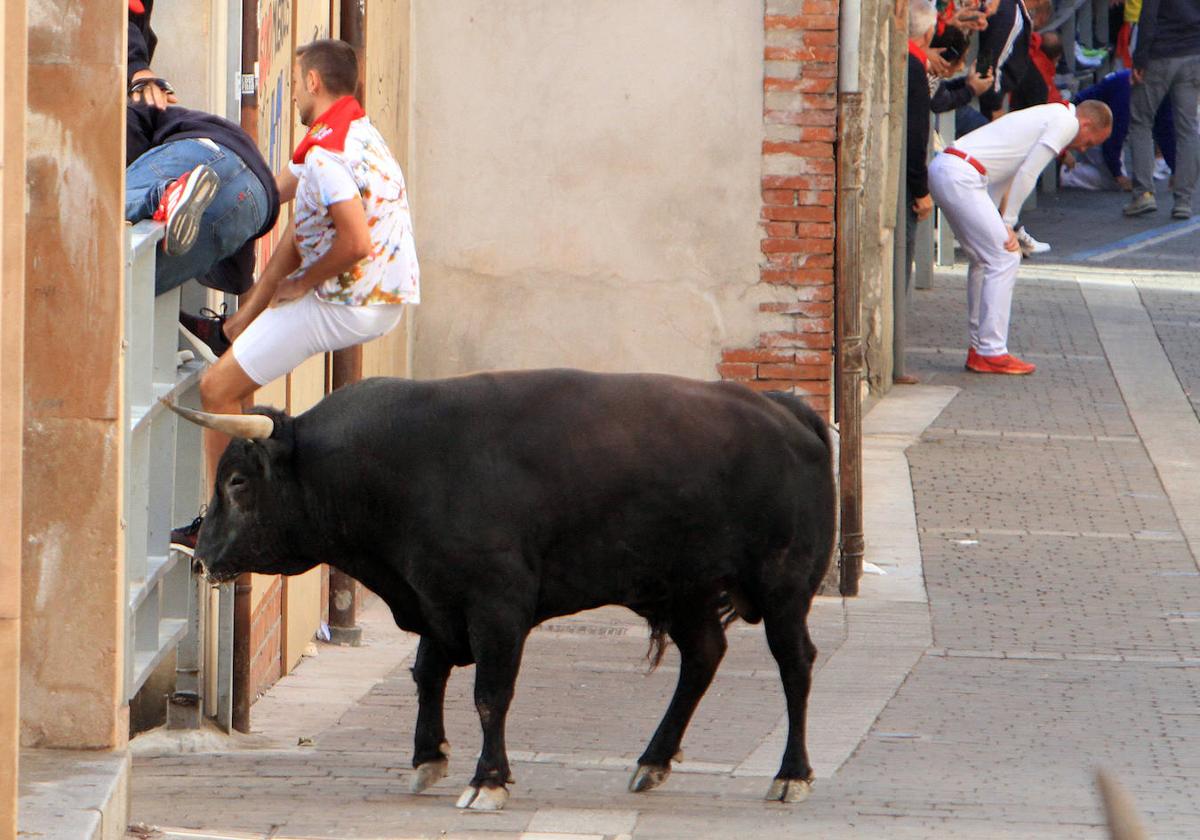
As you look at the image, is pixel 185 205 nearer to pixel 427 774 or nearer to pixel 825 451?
pixel 427 774

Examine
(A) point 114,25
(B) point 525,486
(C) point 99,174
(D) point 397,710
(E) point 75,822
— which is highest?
(A) point 114,25

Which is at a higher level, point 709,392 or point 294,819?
point 709,392

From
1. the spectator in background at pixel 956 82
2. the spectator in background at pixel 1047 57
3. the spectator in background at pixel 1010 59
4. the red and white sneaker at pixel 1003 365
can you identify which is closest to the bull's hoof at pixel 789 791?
the red and white sneaker at pixel 1003 365

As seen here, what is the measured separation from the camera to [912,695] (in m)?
8.55

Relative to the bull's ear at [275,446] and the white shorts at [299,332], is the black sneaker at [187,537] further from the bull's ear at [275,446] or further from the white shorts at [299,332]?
the white shorts at [299,332]

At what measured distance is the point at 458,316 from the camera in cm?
1135

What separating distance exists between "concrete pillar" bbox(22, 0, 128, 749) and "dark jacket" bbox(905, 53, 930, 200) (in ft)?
35.7

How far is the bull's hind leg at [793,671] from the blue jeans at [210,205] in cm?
208

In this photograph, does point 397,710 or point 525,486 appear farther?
point 397,710

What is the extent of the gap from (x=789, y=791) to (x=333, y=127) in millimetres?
2769

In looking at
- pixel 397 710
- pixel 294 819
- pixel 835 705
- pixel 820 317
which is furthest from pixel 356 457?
pixel 820 317

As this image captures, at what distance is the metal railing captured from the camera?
5.94m

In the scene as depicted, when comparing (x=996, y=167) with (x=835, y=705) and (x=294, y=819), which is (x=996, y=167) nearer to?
(x=835, y=705)

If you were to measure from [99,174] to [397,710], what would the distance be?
11.2 ft
